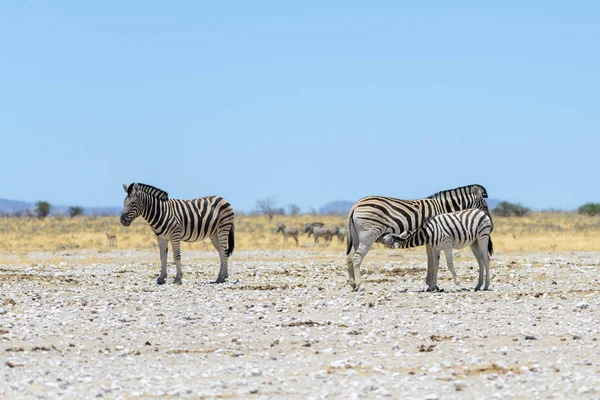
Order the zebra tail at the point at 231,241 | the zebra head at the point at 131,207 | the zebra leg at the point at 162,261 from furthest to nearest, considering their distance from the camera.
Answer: the zebra tail at the point at 231,241
the zebra head at the point at 131,207
the zebra leg at the point at 162,261

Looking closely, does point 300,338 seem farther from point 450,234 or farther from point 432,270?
point 432,270

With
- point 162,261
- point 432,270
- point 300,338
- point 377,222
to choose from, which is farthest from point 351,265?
point 300,338

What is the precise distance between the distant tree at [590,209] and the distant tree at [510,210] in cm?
524

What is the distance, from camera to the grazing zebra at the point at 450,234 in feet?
65.8

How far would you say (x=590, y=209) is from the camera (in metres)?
87.6

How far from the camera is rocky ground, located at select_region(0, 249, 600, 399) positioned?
10.6 meters

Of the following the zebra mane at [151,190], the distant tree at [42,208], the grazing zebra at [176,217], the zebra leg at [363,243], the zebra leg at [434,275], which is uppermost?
the distant tree at [42,208]

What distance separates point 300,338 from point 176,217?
1018cm

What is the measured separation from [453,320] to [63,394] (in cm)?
737

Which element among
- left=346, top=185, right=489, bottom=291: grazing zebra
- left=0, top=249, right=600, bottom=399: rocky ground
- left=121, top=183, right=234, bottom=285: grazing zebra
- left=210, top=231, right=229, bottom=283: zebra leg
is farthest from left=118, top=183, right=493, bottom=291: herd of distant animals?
left=210, top=231, right=229, bottom=283: zebra leg

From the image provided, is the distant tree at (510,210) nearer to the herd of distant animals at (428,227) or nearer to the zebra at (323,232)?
the zebra at (323,232)

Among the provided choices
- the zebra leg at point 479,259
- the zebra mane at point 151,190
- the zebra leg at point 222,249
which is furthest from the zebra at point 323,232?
the zebra leg at point 479,259

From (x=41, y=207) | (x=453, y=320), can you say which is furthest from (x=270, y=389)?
(x=41, y=207)

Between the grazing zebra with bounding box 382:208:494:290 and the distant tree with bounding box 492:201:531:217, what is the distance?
67361 millimetres
